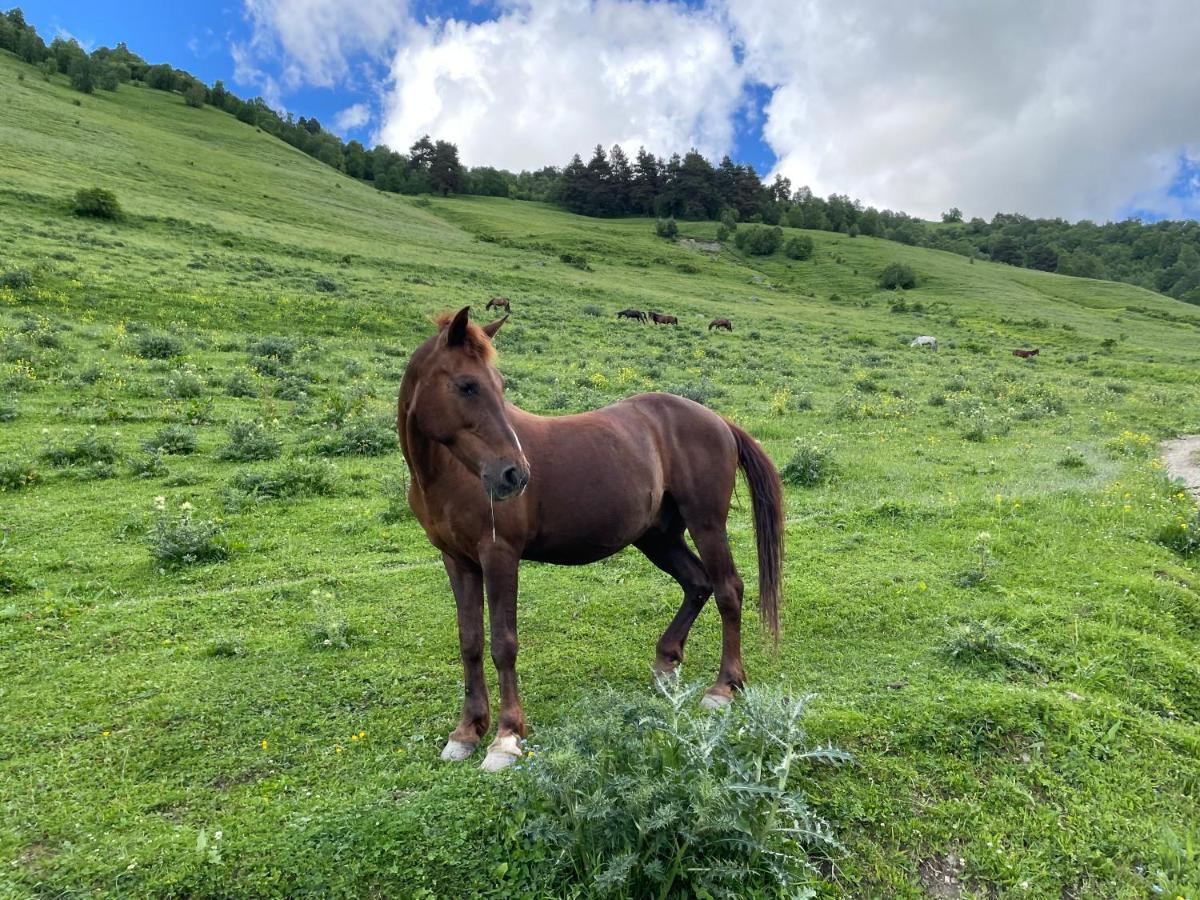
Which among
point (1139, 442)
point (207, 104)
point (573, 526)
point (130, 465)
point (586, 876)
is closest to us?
point (586, 876)

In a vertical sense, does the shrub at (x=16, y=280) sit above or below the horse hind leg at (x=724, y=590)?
above

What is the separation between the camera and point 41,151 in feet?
148

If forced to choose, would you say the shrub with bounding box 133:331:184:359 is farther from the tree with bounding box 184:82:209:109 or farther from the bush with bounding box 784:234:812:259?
the tree with bounding box 184:82:209:109

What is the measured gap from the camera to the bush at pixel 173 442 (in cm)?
1184

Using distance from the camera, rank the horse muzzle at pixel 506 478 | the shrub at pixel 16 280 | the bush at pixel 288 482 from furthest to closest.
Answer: the shrub at pixel 16 280
the bush at pixel 288 482
the horse muzzle at pixel 506 478

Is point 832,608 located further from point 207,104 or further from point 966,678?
point 207,104

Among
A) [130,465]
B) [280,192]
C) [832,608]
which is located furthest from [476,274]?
[832,608]

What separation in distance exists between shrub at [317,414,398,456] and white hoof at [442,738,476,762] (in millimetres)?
9099

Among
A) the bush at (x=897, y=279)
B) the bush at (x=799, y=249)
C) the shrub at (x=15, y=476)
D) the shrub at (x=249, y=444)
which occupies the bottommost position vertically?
the shrub at (x=15, y=476)

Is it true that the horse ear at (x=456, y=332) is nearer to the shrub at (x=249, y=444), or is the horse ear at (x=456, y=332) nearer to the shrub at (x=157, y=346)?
the shrub at (x=249, y=444)

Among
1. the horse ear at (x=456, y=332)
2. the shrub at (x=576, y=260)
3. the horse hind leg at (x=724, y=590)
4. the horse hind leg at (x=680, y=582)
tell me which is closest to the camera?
the horse ear at (x=456, y=332)

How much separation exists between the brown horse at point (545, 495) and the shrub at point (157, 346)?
1752 centimetres

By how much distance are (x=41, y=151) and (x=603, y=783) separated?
2375 inches

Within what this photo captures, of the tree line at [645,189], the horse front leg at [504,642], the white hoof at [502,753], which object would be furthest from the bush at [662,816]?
the tree line at [645,189]
